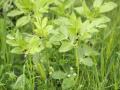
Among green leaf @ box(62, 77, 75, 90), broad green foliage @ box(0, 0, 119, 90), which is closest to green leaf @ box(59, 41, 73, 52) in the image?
broad green foliage @ box(0, 0, 119, 90)

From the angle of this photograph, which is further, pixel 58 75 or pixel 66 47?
pixel 58 75

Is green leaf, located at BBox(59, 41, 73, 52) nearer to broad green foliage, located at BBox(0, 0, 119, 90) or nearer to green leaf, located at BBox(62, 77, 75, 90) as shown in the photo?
broad green foliage, located at BBox(0, 0, 119, 90)

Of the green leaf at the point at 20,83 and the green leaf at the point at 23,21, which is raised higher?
the green leaf at the point at 23,21

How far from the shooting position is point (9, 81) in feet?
6.03

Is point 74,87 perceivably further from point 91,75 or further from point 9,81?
point 9,81

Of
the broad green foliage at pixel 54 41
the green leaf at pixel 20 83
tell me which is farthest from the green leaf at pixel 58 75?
the green leaf at pixel 20 83

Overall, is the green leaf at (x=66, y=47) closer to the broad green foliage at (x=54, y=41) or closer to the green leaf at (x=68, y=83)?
the broad green foliage at (x=54, y=41)

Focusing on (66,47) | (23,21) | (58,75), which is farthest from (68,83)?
(23,21)

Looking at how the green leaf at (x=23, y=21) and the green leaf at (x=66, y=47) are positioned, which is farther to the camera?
the green leaf at (x=23, y=21)

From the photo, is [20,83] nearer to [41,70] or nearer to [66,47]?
[41,70]

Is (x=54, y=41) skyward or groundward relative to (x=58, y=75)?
skyward

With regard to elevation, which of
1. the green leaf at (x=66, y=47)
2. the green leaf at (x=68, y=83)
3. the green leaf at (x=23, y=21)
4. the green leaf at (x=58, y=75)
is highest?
the green leaf at (x=23, y=21)

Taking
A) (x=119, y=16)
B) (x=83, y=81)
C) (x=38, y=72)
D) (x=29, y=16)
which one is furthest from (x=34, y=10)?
(x=119, y=16)

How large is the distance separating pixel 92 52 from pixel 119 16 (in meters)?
0.59
